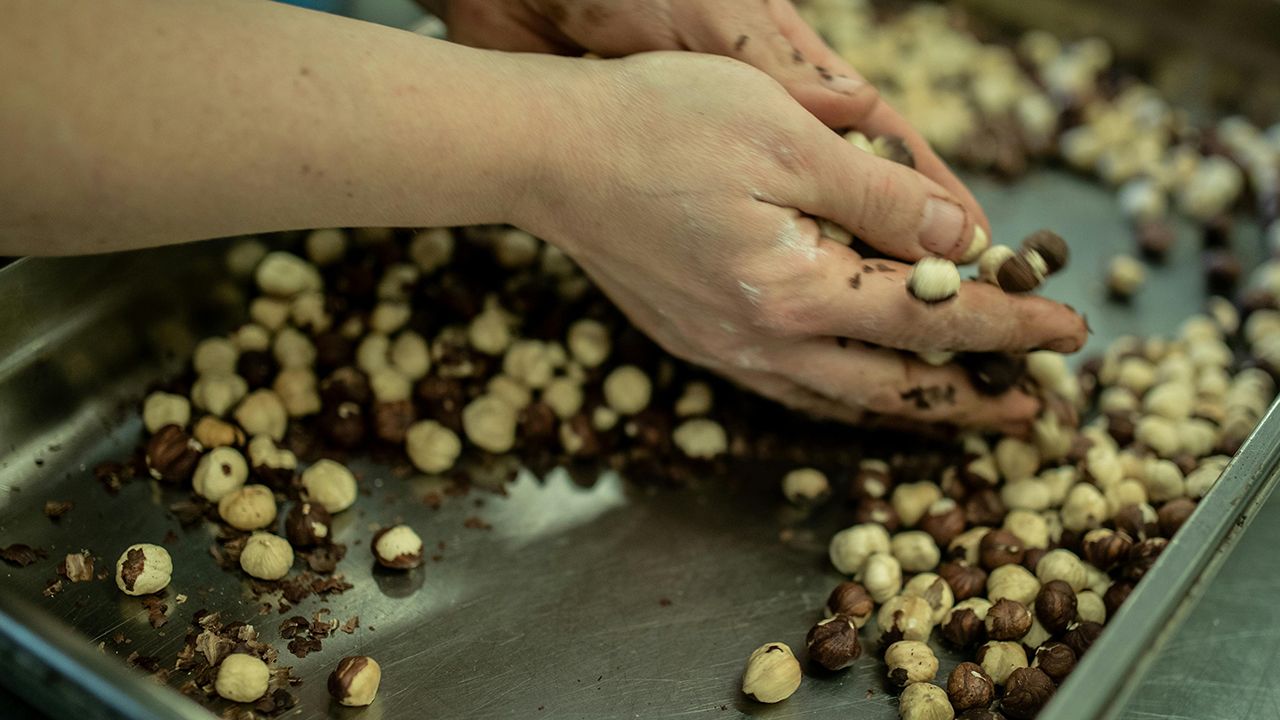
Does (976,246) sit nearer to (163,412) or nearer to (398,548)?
(398,548)

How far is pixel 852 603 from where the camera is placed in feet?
3.81

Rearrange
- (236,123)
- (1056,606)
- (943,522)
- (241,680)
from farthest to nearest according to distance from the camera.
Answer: (943,522), (1056,606), (241,680), (236,123)

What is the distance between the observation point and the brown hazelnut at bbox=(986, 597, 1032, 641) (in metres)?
1.12

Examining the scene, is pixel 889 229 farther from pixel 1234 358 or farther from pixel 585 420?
pixel 1234 358

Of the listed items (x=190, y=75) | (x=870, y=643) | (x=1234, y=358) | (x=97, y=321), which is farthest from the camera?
(x=1234, y=358)

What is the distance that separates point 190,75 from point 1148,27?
168 cm

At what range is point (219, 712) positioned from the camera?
3.35 feet

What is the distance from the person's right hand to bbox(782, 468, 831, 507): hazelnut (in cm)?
16

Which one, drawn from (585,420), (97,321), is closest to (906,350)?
(585,420)

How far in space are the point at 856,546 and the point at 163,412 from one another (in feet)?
2.62

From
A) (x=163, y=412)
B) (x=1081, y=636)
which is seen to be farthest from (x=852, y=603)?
(x=163, y=412)

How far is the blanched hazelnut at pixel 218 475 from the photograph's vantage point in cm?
120

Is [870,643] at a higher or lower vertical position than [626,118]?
lower

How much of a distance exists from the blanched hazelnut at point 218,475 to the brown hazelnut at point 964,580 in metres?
0.78
